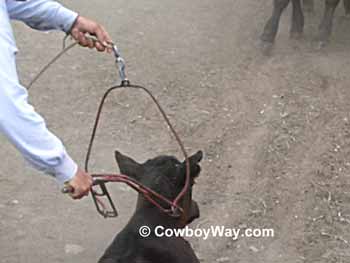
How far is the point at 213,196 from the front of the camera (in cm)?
442

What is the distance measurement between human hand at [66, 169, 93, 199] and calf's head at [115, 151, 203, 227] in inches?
18.8

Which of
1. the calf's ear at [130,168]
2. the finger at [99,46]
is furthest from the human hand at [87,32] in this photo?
the calf's ear at [130,168]

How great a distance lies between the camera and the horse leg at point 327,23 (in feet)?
20.0

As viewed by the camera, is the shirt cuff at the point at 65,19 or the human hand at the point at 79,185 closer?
the human hand at the point at 79,185

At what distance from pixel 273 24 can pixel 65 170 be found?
Answer: 3798mm

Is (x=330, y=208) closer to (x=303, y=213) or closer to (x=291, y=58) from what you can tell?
(x=303, y=213)

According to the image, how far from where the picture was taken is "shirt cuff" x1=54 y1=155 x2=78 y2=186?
2510 mm

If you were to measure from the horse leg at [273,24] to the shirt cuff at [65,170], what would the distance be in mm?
3709

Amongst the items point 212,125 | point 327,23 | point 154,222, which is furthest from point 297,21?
point 154,222

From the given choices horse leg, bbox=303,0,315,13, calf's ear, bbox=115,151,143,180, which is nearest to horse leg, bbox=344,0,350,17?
horse leg, bbox=303,0,315,13

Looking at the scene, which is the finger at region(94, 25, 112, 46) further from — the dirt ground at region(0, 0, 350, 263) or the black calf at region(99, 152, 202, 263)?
the dirt ground at region(0, 0, 350, 263)

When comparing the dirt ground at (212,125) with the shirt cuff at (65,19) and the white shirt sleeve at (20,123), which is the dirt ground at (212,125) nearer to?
the shirt cuff at (65,19)

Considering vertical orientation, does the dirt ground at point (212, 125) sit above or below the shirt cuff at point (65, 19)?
below

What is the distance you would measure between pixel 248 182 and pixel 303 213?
0.37 meters
